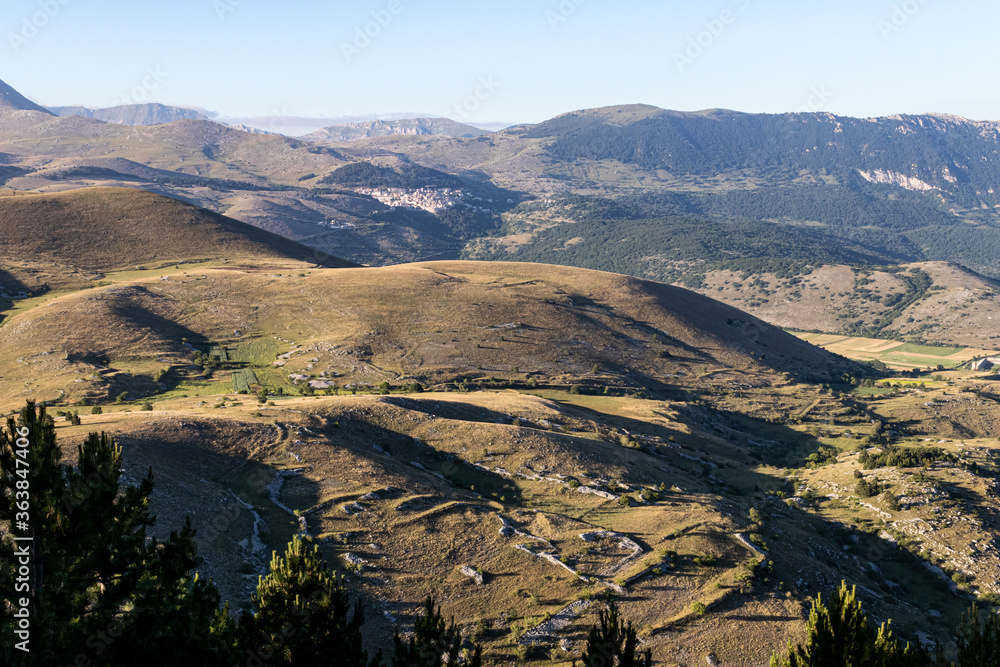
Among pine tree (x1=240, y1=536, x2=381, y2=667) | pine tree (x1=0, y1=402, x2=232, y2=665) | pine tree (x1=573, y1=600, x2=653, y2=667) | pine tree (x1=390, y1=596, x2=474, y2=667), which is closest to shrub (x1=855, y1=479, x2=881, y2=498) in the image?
pine tree (x1=573, y1=600, x2=653, y2=667)

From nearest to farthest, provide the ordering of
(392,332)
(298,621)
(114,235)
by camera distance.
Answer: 1. (298,621)
2. (392,332)
3. (114,235)

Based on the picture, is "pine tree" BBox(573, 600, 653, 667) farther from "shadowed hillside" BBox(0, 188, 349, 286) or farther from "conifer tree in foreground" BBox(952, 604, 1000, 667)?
"shadowed hillside" BBox(0, 188, 349, 286)

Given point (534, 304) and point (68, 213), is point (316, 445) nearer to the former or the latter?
point (534, 304)

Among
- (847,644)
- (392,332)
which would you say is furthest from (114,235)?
(847,644)

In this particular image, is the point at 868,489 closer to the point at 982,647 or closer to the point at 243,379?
the point at 982,647

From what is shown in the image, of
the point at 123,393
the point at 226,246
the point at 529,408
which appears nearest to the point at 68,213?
the point at 226,246
